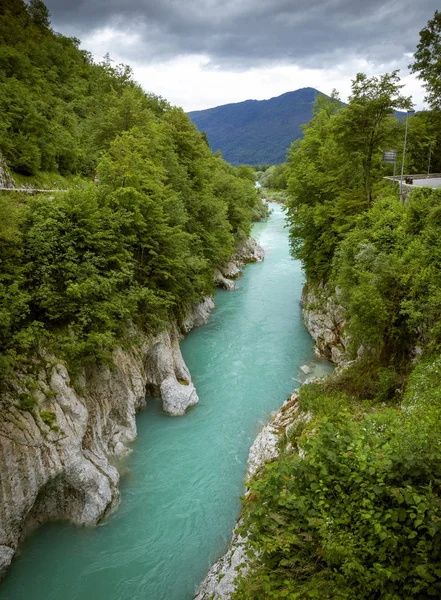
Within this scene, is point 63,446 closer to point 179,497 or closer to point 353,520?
point 179,497

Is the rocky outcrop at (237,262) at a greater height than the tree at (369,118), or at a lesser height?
lesser

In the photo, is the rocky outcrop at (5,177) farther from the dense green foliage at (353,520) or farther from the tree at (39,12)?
the tree at (39,12)

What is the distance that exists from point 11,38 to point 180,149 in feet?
95.9

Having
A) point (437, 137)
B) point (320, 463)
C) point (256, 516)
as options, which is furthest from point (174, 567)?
point (437, 137)

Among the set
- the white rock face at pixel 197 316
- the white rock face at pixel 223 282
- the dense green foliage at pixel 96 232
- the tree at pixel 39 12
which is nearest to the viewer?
the dense green foliage at pixel 96 232

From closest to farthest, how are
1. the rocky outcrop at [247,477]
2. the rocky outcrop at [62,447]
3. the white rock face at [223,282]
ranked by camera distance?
the rocky outcrop at [247,477]
the rocky outcrop at [62,447]
the white rock face at [223,282]

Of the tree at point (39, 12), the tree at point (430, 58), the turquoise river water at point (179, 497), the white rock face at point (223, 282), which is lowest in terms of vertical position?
the turquoise river water at point (179, 497)

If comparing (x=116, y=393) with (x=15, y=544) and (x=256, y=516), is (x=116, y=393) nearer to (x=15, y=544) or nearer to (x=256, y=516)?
(x=15, y=544)

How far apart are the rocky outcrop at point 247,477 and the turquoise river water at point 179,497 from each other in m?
0.74

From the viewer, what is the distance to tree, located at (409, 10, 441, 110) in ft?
70.4

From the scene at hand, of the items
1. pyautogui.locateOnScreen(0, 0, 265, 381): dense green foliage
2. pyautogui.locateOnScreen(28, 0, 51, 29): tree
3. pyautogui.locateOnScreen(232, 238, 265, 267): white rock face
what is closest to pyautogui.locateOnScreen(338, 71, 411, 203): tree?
pyautogui.locateOnScreen(0, 0, 265, 381): dense green foliage

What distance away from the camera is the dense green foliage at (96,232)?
10.8 meters

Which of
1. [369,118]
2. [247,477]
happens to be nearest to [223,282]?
[369,118]

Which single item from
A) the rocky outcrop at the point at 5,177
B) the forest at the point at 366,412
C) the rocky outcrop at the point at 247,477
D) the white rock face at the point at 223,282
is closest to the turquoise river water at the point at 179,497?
the rocky outcrop at the point at 247,477
